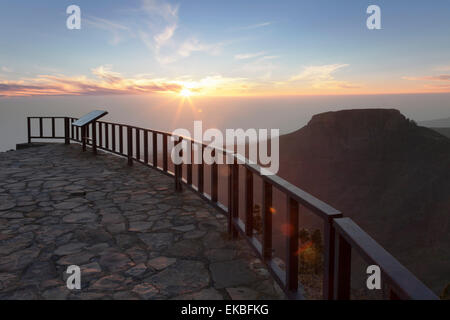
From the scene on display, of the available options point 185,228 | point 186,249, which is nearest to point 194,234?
point 185,228

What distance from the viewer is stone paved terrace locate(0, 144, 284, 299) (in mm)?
3371

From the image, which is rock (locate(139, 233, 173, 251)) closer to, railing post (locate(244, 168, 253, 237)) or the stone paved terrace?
the stone paved terrace

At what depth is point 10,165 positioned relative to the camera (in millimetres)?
10148

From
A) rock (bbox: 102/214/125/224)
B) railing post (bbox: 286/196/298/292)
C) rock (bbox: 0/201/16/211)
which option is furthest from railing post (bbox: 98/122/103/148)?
railing post (bbox: 286/196/298/292)

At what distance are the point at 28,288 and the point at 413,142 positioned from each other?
102 meters

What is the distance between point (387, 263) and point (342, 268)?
46cm

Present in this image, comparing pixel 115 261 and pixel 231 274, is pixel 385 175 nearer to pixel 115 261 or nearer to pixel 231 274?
pixel 231 274

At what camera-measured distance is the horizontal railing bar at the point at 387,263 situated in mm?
1260

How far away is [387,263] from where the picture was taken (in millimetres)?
1446

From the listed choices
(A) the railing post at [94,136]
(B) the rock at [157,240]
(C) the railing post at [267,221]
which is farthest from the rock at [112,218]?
(A) the railing post at [94,136]

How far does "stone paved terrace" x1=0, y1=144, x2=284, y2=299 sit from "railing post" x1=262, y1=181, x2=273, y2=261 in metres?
0.33

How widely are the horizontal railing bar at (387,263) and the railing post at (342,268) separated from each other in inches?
2.6

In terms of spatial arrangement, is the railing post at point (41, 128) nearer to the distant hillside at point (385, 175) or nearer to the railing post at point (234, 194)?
the railing post at point (234, 194)
